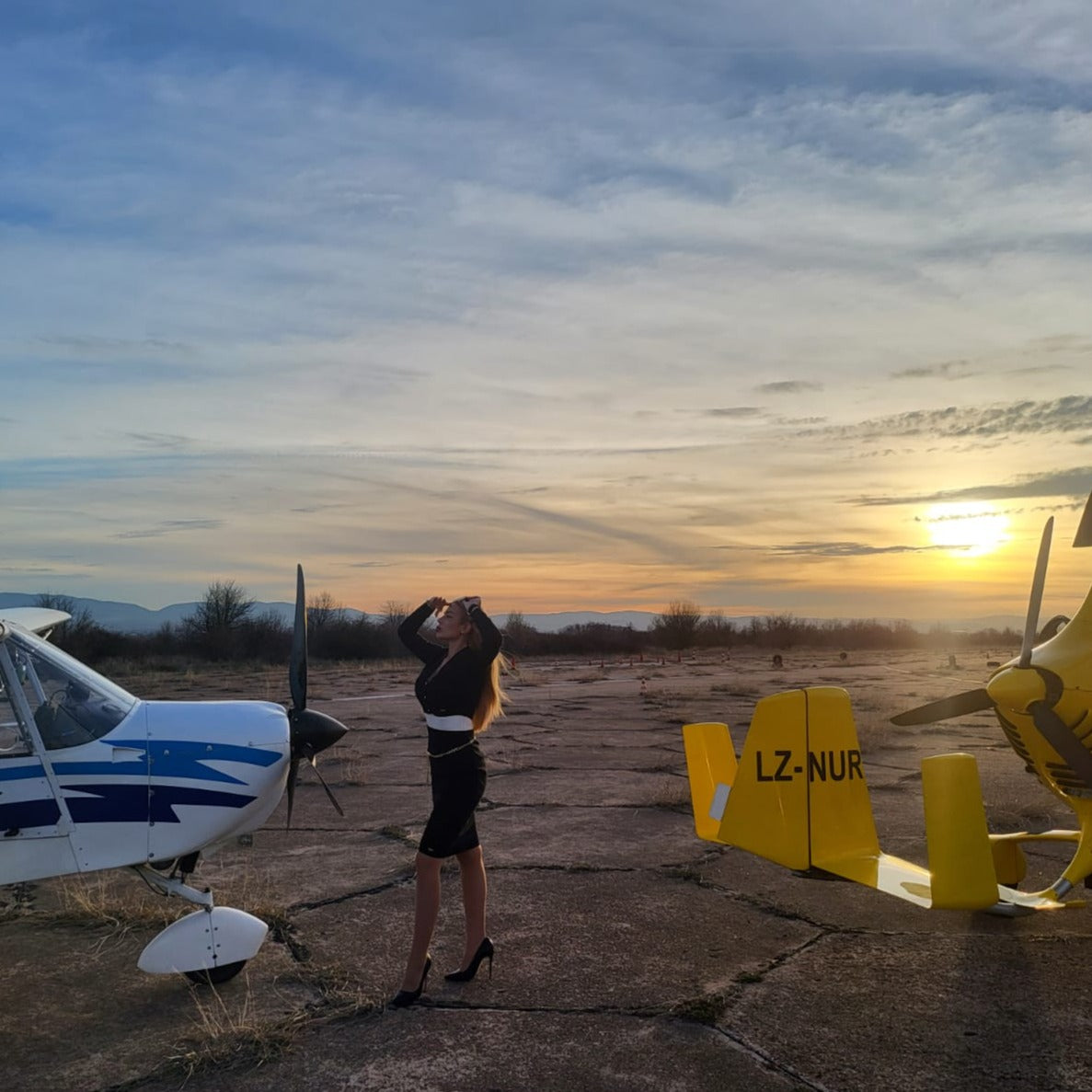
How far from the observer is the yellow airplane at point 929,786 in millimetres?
4758

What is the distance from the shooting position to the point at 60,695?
5.02 meters

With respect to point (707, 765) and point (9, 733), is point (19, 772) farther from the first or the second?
point (707, 765)

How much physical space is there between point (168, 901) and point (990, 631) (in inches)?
3836

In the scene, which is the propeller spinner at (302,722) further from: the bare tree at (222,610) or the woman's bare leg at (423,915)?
the bare tree at (222,610)

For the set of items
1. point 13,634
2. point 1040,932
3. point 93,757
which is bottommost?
point 1040,932

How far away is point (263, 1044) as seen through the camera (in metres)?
4.15

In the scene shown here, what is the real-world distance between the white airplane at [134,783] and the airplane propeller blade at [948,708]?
373 centimetres

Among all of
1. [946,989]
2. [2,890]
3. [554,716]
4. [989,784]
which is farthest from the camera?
[554,716]

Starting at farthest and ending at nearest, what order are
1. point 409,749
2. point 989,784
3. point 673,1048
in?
1. point 409,749
2. point 989,784
3. point 673,1048

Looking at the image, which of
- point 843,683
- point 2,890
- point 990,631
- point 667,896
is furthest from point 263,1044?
point 990,631

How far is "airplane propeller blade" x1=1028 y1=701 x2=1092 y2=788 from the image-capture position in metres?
5.27

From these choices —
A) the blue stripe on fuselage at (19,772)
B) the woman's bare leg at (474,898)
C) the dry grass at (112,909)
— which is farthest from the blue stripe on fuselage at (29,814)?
the woman's bare leg at (474,898)

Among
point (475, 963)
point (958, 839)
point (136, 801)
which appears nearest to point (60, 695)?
point (136, 801)

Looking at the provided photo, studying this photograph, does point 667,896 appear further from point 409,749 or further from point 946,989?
point 409,749
